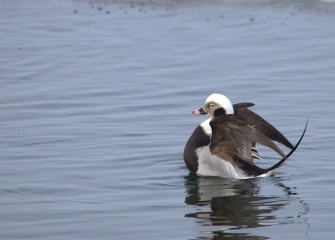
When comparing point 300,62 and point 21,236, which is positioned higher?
point 300,62

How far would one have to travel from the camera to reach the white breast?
10180mm

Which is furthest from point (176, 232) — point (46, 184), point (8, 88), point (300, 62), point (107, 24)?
point (107, 24)

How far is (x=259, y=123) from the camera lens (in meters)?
10.3

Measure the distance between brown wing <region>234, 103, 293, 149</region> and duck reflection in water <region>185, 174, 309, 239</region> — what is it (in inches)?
15.3

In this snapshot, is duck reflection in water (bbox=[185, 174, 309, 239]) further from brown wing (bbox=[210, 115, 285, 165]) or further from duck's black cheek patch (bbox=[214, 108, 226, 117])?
duck's black cheek patch (bbox=[214, 108, 226, 117])

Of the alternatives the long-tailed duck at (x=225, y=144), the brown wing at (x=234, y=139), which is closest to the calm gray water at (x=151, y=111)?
the long-tailed duck at (x=225, y=144)

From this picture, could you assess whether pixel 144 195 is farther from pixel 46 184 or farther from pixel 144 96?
pixel 144 96

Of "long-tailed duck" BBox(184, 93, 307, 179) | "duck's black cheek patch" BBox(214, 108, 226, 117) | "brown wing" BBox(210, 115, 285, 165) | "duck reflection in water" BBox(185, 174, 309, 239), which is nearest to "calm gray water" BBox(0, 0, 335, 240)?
"duck reflection in water" BBox(185, 174, 309, 239)

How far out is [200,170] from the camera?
33.8 feet

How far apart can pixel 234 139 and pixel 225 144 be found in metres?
0.30

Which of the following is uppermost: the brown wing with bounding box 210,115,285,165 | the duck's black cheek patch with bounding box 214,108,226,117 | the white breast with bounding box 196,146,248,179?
the duck's black cheek patch with bounding box 214,108,226,117

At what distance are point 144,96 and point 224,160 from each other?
8.66 ft

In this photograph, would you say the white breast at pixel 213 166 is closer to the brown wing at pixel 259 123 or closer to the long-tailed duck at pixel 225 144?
the long-tailed duck at pixel 225 144

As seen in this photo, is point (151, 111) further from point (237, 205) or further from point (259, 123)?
point (237, 205)
